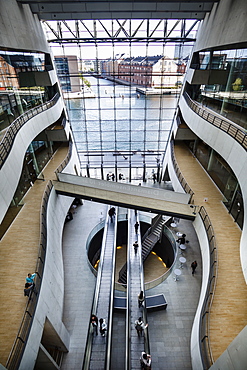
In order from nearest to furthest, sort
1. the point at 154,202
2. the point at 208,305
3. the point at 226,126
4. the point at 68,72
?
the point at 208,305
the point at 226,126
the point at 154,202
the point at 68,72

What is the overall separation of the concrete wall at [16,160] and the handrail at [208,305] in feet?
28.2

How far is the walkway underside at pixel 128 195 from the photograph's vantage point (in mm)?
13133

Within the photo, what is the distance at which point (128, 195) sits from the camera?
14.0 m

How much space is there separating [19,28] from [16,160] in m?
8.66

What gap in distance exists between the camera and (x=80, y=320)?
11.9m

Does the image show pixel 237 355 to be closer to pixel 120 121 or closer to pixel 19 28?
pixel 19 28

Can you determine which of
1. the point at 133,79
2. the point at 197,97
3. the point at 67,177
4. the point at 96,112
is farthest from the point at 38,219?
the point at 197,97

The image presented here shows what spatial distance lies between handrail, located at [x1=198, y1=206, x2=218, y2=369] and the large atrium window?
45.5ft

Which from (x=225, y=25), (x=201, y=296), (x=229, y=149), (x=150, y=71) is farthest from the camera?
(x=150, y=71)

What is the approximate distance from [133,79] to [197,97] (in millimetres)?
6010

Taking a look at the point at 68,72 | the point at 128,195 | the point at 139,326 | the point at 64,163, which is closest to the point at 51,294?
the point at 139,326

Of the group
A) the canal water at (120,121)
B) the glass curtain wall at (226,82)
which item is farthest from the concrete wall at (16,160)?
the glass curtain wall at (226,82)

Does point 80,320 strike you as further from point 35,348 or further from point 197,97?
point 197,97

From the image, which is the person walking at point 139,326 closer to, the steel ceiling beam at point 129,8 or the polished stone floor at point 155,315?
the polished stone floor at point 155,315
